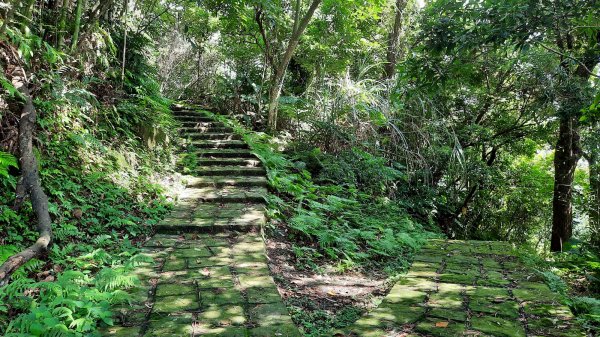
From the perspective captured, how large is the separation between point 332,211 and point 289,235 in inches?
48.2

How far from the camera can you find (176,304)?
9.02 ft

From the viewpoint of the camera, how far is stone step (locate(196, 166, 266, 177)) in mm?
6730

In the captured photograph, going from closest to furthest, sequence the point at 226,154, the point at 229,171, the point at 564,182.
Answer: the point at 229,171
the point at 226,154
the point at 564,182

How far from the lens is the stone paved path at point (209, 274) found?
2488 millimetres

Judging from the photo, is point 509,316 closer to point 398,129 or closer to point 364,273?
point 364,273

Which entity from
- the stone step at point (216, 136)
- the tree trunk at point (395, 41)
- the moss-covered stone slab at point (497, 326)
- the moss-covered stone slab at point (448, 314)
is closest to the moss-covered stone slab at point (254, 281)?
the moss-covered stone slab at point (448, 314)

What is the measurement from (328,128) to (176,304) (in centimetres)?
594

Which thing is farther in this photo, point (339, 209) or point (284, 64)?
point (284, 64)

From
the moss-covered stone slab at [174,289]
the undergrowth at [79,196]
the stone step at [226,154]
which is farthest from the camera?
the stone step at [226,154]

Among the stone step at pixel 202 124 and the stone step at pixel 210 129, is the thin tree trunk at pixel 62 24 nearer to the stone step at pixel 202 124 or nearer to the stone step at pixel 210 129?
the stone step at pixel 210 129

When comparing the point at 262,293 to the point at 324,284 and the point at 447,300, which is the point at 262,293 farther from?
the point at 447,300

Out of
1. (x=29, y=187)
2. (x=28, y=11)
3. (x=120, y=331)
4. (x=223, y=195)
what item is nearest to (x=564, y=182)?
(x=223, y=195)

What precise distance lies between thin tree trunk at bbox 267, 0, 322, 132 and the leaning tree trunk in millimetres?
5219

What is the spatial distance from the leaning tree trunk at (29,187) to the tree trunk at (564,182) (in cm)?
872
